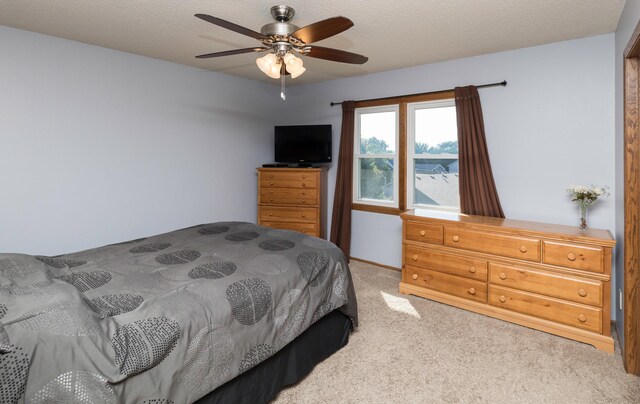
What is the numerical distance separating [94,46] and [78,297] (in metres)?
2.98

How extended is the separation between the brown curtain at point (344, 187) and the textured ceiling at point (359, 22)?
1.06 metres

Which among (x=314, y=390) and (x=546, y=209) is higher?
(x=546, y=209)

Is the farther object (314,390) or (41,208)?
(41,208)

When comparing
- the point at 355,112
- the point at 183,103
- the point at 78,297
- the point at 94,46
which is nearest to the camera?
the point at 78,297

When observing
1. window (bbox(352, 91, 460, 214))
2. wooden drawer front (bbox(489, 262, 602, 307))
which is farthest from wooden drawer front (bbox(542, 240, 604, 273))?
window (bbox(352, 91, 460, 214))

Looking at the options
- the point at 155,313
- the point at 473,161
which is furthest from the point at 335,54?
the point at 473,161

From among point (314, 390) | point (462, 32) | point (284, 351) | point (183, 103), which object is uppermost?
point (462, 32)

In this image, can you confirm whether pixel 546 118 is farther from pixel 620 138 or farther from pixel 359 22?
pixel 359 22

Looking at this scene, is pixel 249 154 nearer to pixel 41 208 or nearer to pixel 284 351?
pixel 41 208

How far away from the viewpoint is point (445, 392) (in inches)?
83.1

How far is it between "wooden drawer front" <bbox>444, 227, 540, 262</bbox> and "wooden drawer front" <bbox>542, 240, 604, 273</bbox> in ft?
0.27

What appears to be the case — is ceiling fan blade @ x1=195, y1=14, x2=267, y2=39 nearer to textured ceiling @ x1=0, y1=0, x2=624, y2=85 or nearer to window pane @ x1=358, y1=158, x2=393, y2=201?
textured ceiling @ x1=0, y1=0, x2=624, y2=85

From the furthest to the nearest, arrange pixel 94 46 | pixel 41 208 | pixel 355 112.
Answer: pixel 355 112 → pixel 94 46 → pixel 41 208

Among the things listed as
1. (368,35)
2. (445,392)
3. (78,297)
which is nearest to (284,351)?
(445,392)
